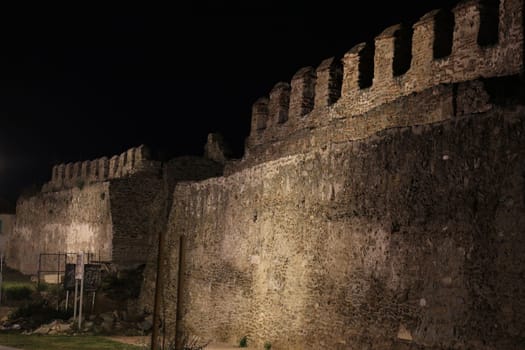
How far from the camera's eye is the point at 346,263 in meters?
9.92

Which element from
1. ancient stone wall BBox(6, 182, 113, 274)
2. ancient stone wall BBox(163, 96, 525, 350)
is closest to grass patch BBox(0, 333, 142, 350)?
ancient stone wall BBox(163, 96, 525, 350)

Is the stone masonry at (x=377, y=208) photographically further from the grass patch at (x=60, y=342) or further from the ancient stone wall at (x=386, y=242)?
the grass patch at (x=60, y=342)

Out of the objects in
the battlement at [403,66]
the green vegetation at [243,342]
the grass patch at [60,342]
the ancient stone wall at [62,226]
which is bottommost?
the grass patch at [60,342]

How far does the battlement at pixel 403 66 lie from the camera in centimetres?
1176

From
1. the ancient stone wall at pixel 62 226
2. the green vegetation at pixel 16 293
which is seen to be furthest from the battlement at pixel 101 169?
the green vegetation at pixel 16 293

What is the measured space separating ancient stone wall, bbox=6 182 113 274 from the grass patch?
699 cm

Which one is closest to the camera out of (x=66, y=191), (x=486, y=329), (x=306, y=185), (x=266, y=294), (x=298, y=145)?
(x=486, y=329)

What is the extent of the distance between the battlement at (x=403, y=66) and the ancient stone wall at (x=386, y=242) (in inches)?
46.1

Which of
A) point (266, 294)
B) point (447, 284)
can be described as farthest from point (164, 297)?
point (447, 284)

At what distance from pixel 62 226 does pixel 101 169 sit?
2577 mm

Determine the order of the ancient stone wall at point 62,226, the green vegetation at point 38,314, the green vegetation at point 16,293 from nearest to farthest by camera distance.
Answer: the green vegetation at point 38,314, the green vegetation at point 16,293, the ancient stone wall at point 62,226

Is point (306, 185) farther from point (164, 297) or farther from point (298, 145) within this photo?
point (164, 297)

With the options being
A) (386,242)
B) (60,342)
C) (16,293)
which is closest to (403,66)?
(386,242)

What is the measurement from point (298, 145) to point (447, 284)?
834 cm
